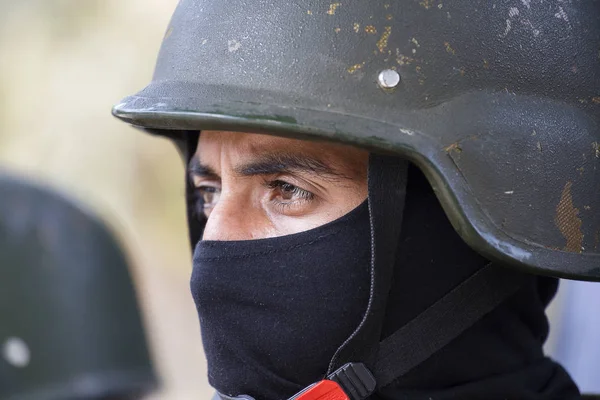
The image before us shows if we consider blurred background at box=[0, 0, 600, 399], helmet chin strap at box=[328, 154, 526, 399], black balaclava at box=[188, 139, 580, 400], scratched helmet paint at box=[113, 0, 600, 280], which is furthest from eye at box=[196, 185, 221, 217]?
blurred background at box=[0, 0, 600, 399]

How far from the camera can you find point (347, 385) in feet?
6.52

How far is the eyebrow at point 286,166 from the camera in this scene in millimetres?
2064

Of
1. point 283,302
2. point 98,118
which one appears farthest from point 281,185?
point 98,118

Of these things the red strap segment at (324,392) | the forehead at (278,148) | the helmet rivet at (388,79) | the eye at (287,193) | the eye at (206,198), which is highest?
the helmet rivet at (388,79)

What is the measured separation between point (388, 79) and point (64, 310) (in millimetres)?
2589

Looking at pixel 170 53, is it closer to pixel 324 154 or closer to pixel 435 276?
pixel 324 154

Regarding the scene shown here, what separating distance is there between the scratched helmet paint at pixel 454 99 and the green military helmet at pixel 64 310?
2.21 m

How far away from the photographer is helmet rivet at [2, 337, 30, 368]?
3949 millimetres

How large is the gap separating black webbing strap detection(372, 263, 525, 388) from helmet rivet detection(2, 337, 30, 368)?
8.00 feet

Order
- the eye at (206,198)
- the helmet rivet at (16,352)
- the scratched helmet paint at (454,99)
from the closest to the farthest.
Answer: the scratched helmet paint at (454,99), the eye at (206,198), the helmet rivet at (16,352)

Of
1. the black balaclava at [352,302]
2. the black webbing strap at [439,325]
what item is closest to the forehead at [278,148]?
the black balaclava at [352,302]

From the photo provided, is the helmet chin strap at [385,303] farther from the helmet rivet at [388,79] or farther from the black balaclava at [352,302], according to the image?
the helmet rivet at [388,79]

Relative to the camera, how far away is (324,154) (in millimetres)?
2061

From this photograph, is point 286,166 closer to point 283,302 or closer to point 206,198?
point 283,302
